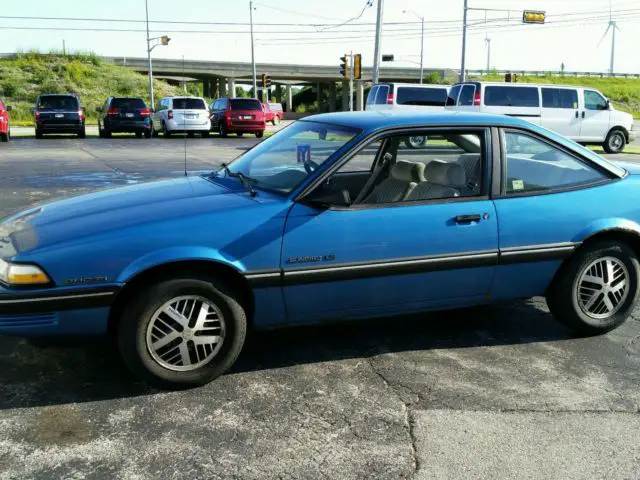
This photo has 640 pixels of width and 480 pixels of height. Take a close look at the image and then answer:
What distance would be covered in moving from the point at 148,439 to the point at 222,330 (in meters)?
0.71

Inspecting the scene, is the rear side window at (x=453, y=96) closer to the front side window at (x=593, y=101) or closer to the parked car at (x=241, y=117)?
the front side window at (x=593, y=101)

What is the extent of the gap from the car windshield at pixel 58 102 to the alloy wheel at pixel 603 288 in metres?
24.1

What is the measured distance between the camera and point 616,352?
410 centimetres

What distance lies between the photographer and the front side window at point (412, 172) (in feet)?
12.5

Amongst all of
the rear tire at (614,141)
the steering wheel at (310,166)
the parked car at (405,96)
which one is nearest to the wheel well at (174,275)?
the steering wheel at (310,166)

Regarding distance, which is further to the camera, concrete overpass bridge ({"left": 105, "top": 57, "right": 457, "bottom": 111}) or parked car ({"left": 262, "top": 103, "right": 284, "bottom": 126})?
concrete overpass bridge ({"left": 105, "top": 57, "right": 457, "bottom": 111})

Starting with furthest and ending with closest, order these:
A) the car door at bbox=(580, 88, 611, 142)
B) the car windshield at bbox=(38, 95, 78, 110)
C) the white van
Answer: the car windshield at bbox=(38, 95, 78, 110), the car door at bbox=(580, 88, 611, 142), the white van

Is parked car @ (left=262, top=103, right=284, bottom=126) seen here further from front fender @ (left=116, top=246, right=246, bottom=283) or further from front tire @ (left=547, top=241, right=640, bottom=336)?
front fender @ (left=116, top=246, right=246, bottom=283)

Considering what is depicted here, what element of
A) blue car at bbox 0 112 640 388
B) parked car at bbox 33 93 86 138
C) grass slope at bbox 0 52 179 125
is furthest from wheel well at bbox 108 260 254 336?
grass slope at bbox 0 52 179 125

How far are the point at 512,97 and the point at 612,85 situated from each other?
234 ft

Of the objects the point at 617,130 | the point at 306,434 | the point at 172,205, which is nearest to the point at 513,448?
the point at 306,434

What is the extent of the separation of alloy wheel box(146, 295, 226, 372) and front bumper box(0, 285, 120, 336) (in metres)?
0.27

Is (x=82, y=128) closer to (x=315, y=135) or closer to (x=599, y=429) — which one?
(x=315, y=135)

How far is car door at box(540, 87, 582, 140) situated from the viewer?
19125mm
